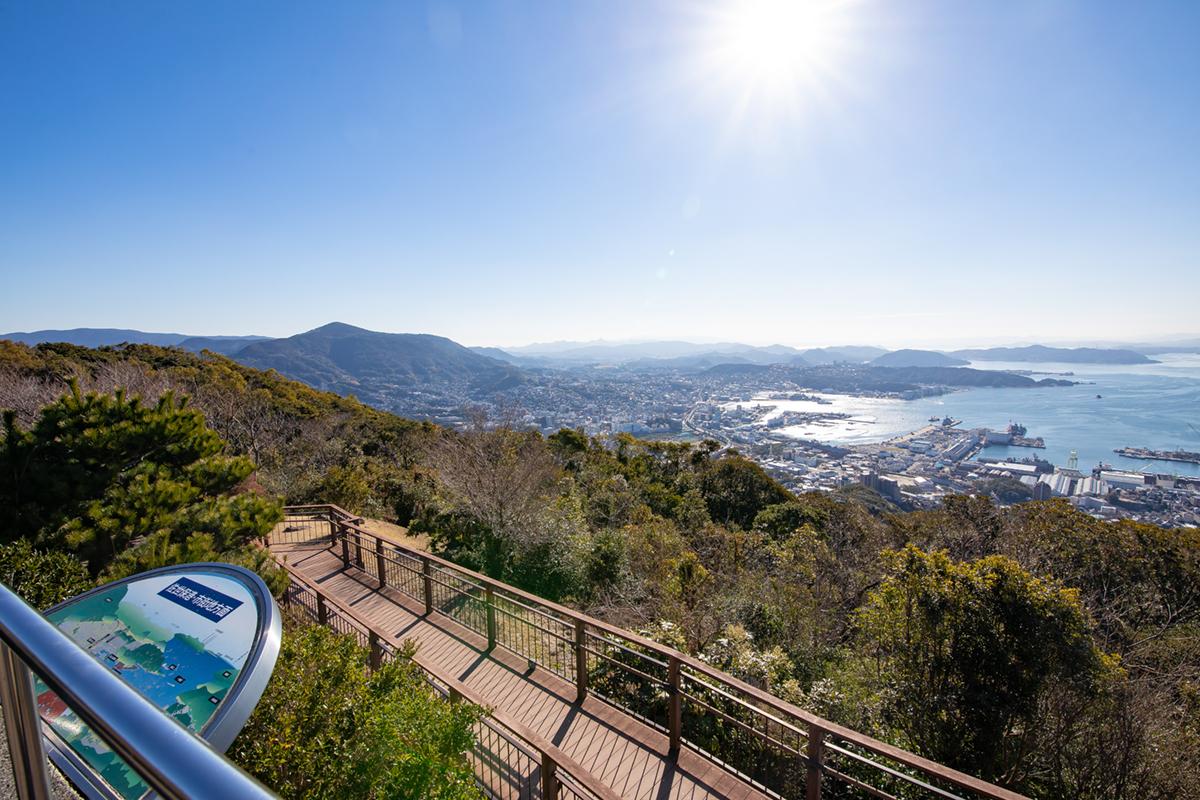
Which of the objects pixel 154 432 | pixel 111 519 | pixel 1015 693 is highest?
pixel 154 432

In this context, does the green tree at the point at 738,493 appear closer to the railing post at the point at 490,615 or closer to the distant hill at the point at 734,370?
the railing post at the point at 490,615

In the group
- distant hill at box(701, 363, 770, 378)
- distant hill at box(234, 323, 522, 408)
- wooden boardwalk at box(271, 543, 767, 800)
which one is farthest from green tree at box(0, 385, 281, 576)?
distant hill at box(701, 363, 770, 378)

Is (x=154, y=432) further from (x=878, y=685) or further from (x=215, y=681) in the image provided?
(x=878, y=685)

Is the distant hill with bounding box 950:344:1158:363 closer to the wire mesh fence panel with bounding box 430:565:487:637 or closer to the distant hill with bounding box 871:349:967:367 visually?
the distant hill with bounding box 871:349:967:367

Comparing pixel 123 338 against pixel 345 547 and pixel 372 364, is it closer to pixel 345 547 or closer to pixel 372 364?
pixel 372 364

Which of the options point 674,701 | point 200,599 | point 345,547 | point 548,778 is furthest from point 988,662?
point 345,547

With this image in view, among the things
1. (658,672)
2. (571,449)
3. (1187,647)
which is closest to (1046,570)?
(1187,647)
